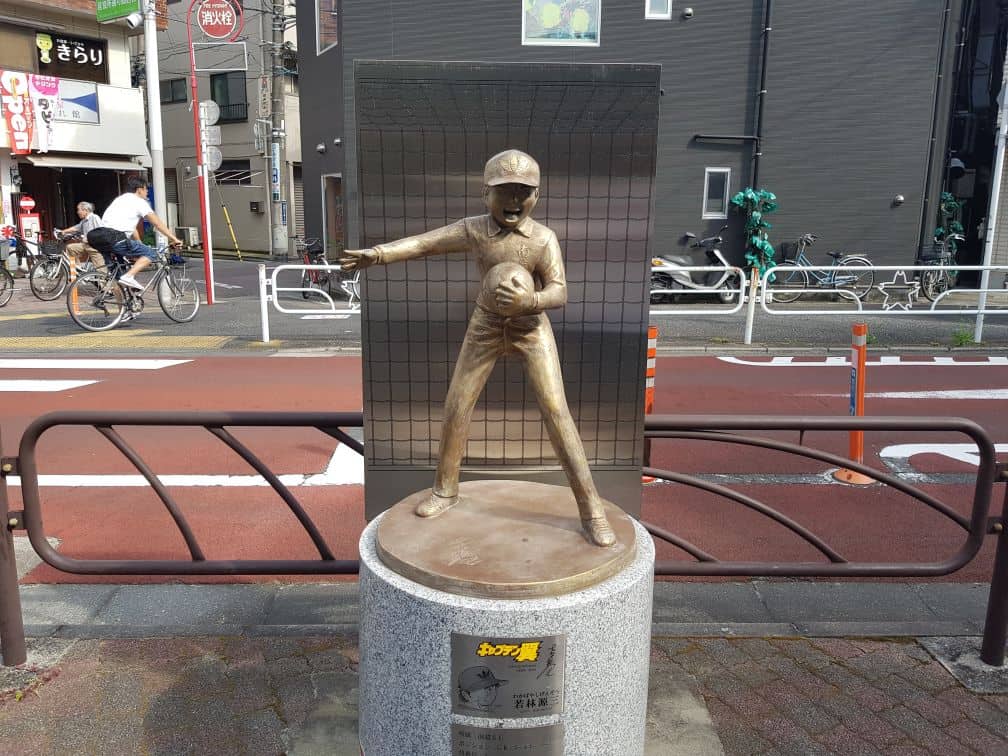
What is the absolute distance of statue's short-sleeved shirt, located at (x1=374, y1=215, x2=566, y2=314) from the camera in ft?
8.66

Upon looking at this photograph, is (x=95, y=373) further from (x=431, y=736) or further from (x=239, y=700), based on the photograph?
(x=431, y=736)

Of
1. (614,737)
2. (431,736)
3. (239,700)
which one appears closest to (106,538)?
(239,700)

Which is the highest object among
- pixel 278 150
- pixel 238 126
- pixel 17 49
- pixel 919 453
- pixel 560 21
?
pixel 17 49

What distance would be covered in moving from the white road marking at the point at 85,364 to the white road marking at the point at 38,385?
849mm

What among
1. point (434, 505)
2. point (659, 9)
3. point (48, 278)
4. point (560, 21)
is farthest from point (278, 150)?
point (434, 505)

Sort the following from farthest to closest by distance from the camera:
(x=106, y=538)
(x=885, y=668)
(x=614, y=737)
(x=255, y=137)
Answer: (x=255, y=137) < (x=106, y=538) < (x=885, y=668) < (x=614, y=737)

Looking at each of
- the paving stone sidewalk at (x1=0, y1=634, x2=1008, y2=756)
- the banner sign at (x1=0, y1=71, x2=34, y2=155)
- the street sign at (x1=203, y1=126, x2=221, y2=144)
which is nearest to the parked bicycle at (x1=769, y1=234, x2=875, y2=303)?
the street sign at (x1=203, y1=126, x2=221, y2=144)

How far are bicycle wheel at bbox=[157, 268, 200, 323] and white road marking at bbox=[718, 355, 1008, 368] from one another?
361 inches

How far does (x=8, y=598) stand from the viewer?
11.9 ft

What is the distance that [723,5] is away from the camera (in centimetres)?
1747

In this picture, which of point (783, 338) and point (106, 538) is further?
point (783, 338)

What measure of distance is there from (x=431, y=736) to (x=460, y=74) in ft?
7.85

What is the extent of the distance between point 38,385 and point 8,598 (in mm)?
6898

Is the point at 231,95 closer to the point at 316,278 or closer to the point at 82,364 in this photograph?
the point at 316,278
